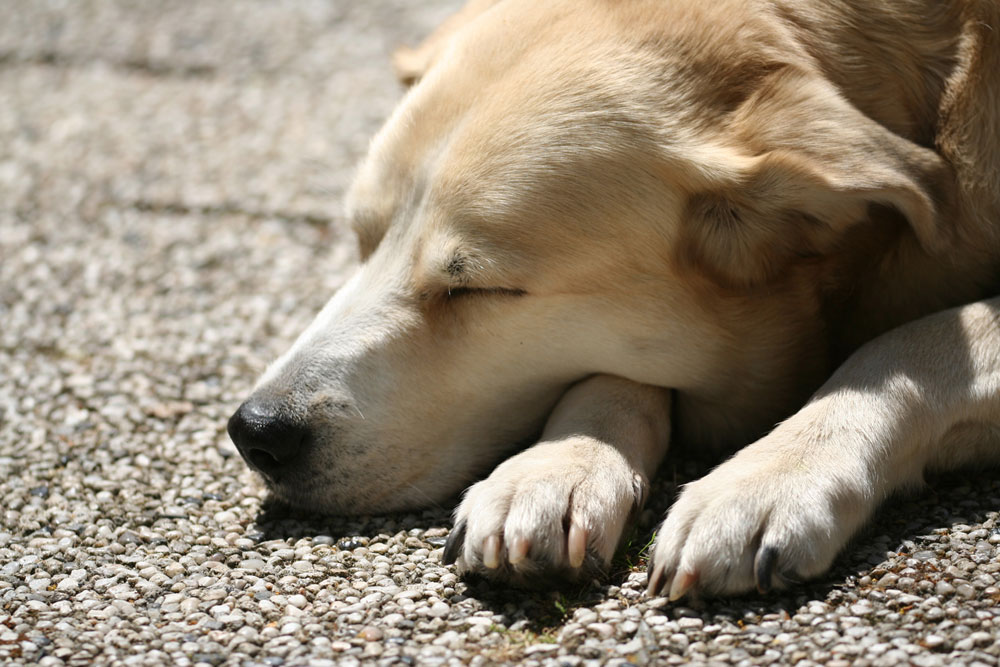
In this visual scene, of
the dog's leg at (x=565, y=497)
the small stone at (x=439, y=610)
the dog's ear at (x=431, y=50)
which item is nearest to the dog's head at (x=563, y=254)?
the dog's leg at (x=565, y=497)

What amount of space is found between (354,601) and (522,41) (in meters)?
1.51

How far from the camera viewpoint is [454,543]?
9.00 ft

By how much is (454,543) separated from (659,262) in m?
0.88

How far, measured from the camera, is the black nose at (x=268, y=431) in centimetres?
290

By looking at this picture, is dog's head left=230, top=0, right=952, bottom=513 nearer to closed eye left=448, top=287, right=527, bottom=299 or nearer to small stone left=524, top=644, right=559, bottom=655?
closed eye left=448, top=287, right=527, bottom=299

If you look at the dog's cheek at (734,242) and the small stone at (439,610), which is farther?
the dog's cheek at (734,242)

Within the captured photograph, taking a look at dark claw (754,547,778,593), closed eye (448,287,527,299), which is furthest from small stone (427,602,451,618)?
closed eye (448,287,527,299)

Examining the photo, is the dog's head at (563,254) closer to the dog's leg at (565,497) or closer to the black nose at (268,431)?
the black nose at (268,431)

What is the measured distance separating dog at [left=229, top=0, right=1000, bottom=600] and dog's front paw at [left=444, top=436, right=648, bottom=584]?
0.02m

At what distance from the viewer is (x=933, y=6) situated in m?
3.03

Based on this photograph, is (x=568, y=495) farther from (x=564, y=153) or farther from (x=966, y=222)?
(x=966, y=222)

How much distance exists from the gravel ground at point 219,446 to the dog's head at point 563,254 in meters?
0.27

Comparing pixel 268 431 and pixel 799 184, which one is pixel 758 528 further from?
pixel 268 431

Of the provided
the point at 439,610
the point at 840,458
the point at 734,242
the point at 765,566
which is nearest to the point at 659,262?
the point at 734,242
